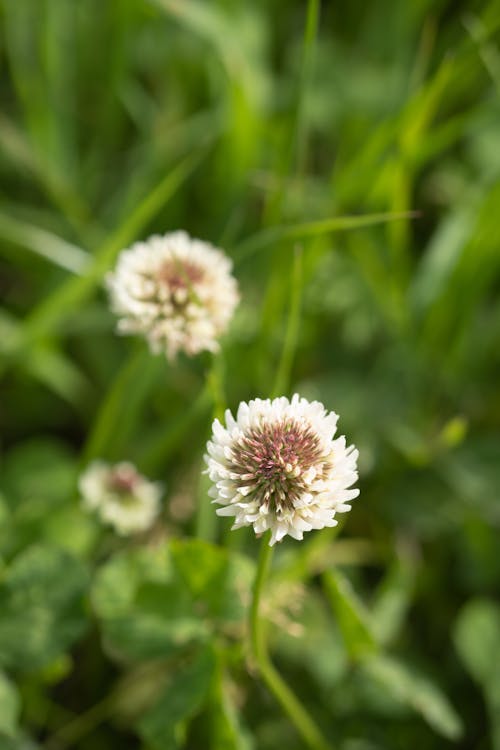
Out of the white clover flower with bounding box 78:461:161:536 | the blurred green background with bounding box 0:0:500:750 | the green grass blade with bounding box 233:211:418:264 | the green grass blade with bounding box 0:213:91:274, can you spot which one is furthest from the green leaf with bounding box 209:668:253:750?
the green grass blade with bounding box 0:213:91:274

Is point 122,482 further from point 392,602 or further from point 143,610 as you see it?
point 392,602

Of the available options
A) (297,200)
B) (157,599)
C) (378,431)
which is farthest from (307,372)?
(157,599)

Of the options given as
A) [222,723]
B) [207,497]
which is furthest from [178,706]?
[207,497]

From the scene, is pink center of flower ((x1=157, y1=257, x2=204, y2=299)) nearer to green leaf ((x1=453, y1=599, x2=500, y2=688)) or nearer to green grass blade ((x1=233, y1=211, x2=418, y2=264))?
green grass blade ((x1=233, y1=211, x2=418, y2=264))

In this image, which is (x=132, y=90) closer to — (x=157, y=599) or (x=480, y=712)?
(x=157, y=599)

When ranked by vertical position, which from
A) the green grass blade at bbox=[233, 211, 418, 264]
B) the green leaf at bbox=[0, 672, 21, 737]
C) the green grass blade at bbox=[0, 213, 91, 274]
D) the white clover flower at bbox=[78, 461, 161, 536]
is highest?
the green grass blade at bbox=[0, 213, 91, 274]

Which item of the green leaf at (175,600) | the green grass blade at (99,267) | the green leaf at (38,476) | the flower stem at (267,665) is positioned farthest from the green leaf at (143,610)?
the green grass blade at (99,267)

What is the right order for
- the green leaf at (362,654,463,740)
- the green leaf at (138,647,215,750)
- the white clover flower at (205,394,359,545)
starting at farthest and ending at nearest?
the green leaf at (362,654,463,740), the green leaf at (138,647,215,750), the white clover flower at (205,394,359,545)
